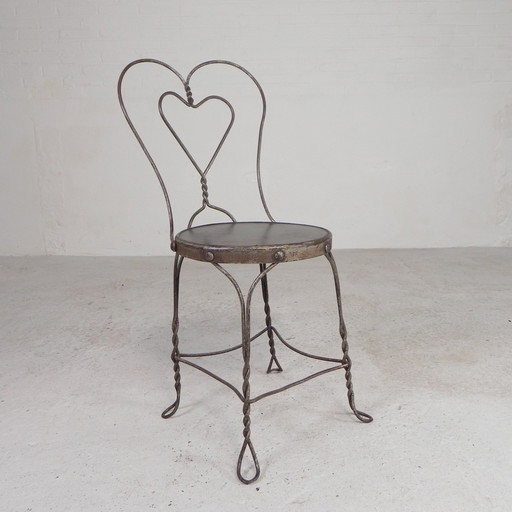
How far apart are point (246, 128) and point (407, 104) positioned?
1.13 m

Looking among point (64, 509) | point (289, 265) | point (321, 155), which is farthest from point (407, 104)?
point (64, 509)

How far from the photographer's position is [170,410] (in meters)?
1.69

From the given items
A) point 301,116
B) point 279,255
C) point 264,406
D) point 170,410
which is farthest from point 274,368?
point 301,116

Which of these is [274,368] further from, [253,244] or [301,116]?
[301,116]

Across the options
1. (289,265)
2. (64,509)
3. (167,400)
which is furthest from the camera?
(289,265)

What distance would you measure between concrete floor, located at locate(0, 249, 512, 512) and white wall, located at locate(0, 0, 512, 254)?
3.66 feet

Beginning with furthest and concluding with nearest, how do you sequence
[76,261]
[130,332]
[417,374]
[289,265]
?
1. [76,261]
2. [289,265]
3. [130,332]
4. [417,374]

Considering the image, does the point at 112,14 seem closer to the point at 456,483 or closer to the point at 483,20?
the point at 483,20

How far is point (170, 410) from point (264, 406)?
0.92 ft

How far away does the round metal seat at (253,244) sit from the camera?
4.47 ft

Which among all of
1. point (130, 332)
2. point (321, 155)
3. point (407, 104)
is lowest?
point (130, 332)

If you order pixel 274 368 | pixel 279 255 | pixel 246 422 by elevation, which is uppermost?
pixel 279 255

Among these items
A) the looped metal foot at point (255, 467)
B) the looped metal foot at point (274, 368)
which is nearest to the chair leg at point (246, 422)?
the looped metal foot at point (255, 467)

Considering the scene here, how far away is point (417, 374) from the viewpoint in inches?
75.8
